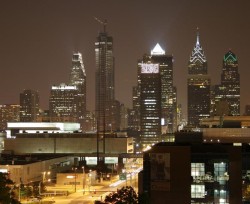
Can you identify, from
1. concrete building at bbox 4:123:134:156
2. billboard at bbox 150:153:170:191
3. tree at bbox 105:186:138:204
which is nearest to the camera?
tree at bbox 105:186:138:204

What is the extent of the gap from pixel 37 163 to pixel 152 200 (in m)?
46.4

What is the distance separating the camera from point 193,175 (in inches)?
2058

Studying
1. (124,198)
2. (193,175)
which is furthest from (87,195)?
(124,198)

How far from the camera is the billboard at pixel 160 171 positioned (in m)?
52.0

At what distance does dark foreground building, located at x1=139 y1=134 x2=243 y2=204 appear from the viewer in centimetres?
5169

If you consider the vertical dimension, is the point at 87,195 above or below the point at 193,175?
below

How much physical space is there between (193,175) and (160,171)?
8.44 feet

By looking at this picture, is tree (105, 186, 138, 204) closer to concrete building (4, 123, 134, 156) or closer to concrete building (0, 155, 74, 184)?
concrete building (0, 155, 74, 184)

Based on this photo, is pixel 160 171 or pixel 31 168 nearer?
pixel 160 171

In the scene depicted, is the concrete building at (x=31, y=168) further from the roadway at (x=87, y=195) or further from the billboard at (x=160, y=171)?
the billboard at (x=160, y=171)

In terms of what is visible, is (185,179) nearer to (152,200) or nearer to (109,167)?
(152,200)

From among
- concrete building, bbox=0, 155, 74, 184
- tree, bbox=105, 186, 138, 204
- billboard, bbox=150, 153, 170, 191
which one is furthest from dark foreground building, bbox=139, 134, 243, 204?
A: concrete building, bbox=0, 155, 74, 184

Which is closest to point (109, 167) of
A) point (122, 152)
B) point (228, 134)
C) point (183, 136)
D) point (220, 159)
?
point (122, 152)

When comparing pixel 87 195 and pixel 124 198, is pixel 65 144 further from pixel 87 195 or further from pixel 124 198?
pixel 124 198
